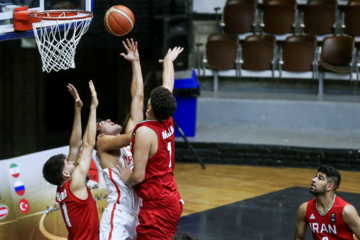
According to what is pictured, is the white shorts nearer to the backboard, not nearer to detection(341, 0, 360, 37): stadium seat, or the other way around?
the backboard

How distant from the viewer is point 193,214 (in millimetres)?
6805

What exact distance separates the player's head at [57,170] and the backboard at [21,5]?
1.07 m

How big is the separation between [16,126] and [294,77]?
501cm

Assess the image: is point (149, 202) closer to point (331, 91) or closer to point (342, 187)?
point (342, 187)

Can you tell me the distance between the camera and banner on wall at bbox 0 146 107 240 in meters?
5.30

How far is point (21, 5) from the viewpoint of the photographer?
489 cm

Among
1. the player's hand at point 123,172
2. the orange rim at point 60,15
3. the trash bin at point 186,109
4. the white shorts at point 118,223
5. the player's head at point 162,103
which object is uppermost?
the orange rim at point 60,15

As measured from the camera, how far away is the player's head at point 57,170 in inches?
161

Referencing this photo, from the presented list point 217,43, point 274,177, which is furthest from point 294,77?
point 274,177

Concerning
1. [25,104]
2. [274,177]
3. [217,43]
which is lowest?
[274,177]

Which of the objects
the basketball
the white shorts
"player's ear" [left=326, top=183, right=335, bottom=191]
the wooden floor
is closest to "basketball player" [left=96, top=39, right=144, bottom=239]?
the white shorts

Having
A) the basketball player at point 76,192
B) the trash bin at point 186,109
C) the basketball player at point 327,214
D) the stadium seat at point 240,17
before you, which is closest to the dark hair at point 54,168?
the basketball player at point 76,192

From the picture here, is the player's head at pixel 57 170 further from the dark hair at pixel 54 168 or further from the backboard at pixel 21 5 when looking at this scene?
the backboard at pixel 21 5

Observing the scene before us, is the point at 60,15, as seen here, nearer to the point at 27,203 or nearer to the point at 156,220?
the point at 27,203
